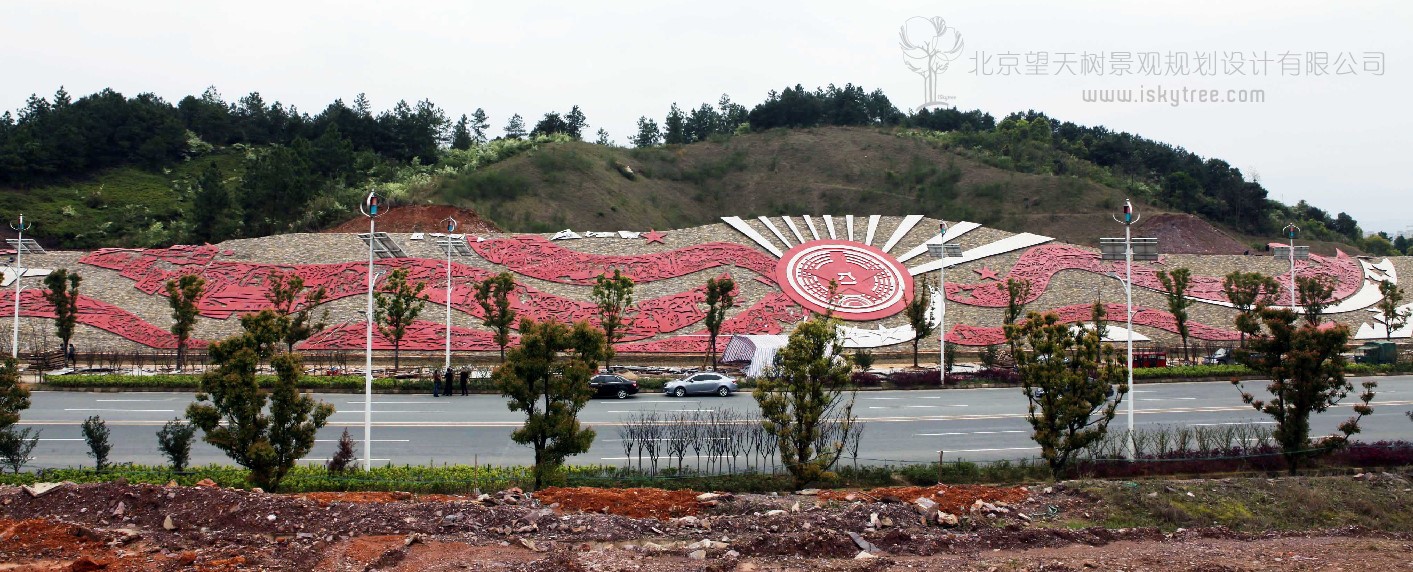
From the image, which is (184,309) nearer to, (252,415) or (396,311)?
(396,311)

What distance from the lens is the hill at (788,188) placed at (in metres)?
57.0

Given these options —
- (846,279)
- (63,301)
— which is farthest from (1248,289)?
(63,301)

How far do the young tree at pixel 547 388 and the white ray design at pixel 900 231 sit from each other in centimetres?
3003

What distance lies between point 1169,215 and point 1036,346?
4548 cm

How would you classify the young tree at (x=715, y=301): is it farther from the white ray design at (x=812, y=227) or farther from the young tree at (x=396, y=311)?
the white ray design at (x=812, y=227)

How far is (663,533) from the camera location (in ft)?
39.2

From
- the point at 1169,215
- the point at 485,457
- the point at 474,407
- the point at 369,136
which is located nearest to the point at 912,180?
the point at 1169,215

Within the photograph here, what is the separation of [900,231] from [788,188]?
27700 millimetres

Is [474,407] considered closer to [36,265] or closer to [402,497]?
[402,497]

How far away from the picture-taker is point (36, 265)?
3972 cm

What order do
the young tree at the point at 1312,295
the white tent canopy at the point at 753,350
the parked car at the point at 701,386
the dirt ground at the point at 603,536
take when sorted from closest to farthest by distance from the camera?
1. the dirt ground at the point at 603,536
2. the parked car at the point at 701,386
3. the white tent canopy at the point at 753,350
4. the young tree at the point at 1312,295

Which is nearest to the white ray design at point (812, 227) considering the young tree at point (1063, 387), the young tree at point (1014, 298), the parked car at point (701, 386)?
the young tree at point (1014, 298)

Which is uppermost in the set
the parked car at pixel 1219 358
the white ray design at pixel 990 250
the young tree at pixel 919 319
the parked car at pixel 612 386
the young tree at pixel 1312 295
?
the white ray design at pixel 990 250

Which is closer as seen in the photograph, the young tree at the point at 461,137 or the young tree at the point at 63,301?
the young tree at the point at 63,301
